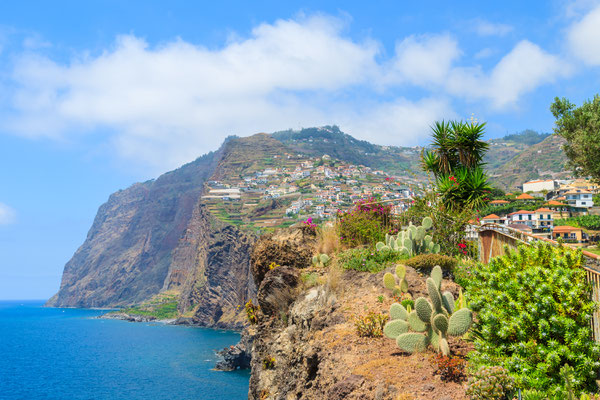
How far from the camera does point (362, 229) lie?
12758mm

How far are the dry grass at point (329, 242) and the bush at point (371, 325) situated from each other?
17.5 ft

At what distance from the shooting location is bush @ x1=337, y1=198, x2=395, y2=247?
502 inches

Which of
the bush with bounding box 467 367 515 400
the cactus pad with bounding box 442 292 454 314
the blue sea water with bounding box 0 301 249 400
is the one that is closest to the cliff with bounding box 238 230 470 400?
the bush with bounding box 467 367 515 400

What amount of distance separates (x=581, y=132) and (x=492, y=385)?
57.6 ft

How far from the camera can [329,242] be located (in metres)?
12.9

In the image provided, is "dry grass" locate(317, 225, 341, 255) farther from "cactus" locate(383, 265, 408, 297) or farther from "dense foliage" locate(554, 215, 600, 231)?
"dense foliage" locate(554, 215, 600, 231)

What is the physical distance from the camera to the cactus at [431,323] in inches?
226

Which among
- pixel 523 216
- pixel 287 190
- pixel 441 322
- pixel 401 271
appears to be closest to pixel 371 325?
pixel 401 271

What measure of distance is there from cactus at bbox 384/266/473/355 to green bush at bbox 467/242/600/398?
32 centimetres

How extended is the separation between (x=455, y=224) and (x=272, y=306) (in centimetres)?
530

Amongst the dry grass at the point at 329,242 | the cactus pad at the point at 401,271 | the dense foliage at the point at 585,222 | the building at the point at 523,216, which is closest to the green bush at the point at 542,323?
the cactus pad at the point at 401,271

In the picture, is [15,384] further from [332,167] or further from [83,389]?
[332,167]

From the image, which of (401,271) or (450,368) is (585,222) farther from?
(450,368)

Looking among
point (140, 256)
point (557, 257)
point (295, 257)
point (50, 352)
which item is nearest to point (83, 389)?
point (50, 352)
